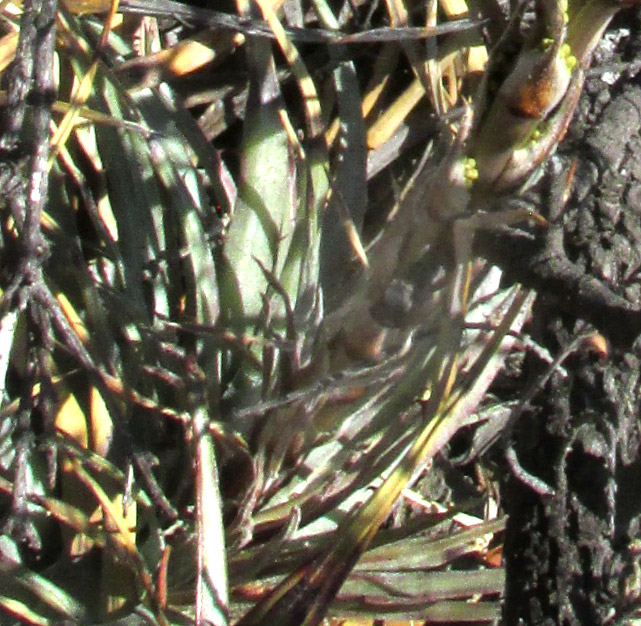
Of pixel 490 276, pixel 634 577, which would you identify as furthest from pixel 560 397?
pixel 490 276

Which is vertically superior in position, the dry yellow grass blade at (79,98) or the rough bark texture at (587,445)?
the dry yellow grass blade at (79,98)

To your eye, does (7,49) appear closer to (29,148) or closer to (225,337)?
(29,148)

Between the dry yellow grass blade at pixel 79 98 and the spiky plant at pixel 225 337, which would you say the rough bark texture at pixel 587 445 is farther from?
the dry yellow grass blade at pixel 79 98

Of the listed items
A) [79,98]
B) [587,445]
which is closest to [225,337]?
[79,98]

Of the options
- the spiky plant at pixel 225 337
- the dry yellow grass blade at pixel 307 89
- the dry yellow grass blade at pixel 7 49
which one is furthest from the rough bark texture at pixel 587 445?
the dry yellow grass blade at pixel 7 49

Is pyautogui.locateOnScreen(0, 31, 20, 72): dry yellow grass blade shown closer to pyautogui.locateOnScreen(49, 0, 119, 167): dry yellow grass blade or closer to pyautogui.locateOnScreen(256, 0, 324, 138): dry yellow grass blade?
pyautogui.locateOnScreen(49, 0, 119, 167): dry yellow grass blade
